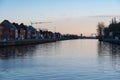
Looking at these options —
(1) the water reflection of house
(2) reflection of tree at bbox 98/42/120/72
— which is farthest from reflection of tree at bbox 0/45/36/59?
(1) the water reflection of house

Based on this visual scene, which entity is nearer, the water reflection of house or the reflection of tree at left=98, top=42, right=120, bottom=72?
the reflection of tree at left=98, top=42, right=120, bottom=72

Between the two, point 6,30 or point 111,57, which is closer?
point 111,57

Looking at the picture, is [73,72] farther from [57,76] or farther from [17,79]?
[17,79]

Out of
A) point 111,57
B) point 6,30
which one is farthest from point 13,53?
point 6,30

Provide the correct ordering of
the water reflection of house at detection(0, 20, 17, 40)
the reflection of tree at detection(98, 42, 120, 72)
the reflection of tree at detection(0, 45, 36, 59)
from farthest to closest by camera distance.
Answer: the water reflection of house at detection(0, 20, 17, 40)
the reflection of tree at detection(0, 45, 36, 59)
the reflection of tree at detection(98, 42, 120, 72)

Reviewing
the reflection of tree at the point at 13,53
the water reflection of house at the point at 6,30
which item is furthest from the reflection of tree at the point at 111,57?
the water reflection of house at the point at 6,30

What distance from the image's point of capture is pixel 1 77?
1085 inches

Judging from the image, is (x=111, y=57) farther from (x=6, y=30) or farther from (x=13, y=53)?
(x=6, y=30)

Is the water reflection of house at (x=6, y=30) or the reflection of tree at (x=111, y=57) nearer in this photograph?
the reflection of tree at (x=111, y=57)

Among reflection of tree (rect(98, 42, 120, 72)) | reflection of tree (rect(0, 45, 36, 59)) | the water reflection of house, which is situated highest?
the water reflection of house

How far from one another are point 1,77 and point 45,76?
132 inches

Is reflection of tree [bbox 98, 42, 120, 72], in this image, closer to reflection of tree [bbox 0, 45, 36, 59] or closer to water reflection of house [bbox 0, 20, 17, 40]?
reflection of tree [bbox 0, 45, 36, 59]

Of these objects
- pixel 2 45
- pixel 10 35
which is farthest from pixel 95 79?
pixel 10 35

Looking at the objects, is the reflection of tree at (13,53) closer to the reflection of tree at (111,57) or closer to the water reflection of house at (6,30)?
the reflection of tree at (111,57)
